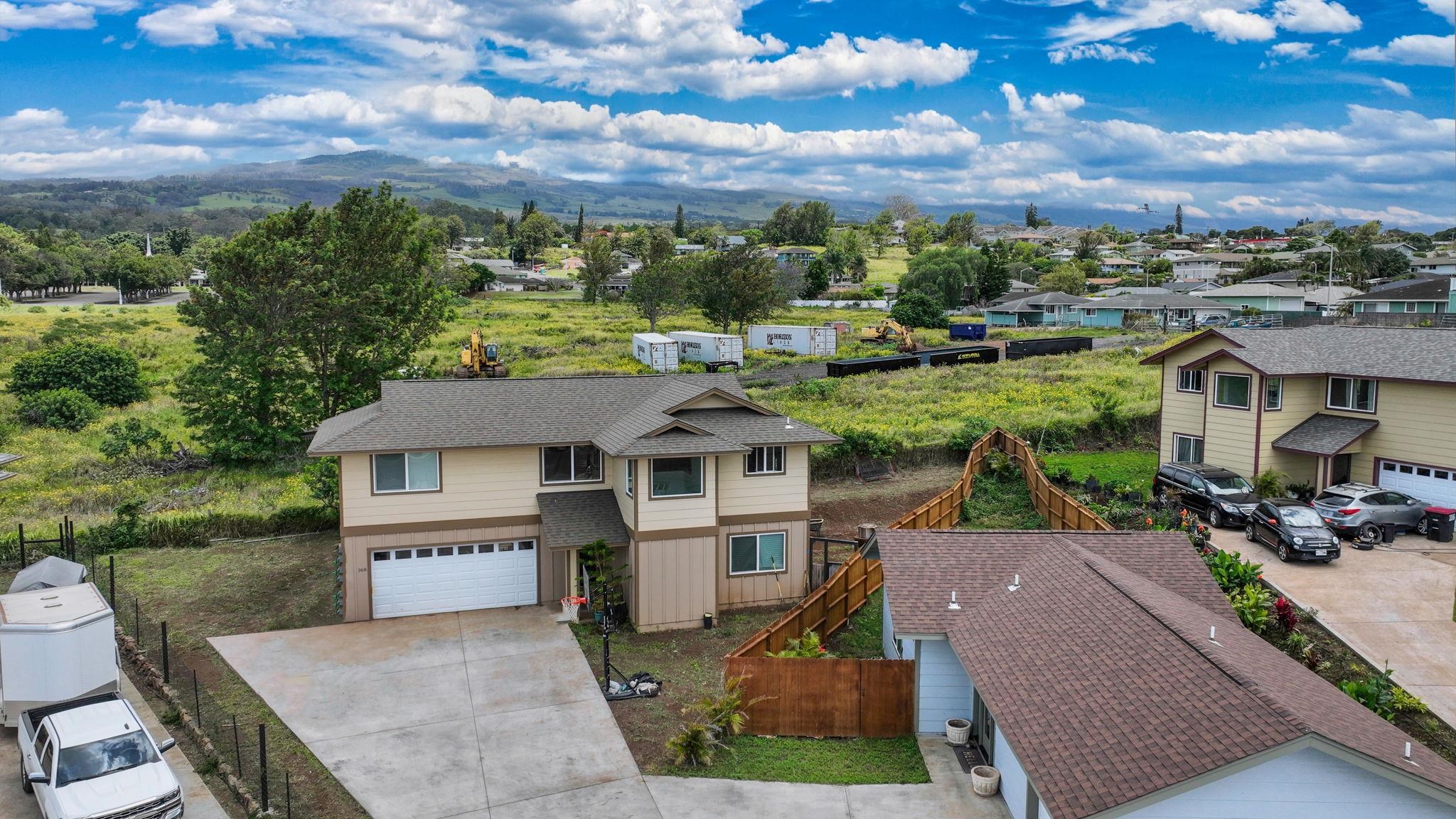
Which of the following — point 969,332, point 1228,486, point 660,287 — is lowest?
point 1228,486

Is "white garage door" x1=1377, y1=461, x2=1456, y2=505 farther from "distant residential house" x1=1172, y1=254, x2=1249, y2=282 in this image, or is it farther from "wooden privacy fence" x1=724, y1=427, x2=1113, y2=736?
"distant residential house" x1=1172, y1=254, x2=1249, y2=282

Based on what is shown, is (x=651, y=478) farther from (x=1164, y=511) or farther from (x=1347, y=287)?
(x=1347, y=287)

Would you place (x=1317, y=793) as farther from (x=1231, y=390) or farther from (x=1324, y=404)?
(x=1324, y=404)

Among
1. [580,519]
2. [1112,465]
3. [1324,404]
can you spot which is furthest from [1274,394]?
[580,519]

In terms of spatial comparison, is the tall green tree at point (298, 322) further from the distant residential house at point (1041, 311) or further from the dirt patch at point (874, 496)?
the distant residential house at point (1041, 311)

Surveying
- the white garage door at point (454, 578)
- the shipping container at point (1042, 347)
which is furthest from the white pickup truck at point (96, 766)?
the shipping container at point (1042, 347)

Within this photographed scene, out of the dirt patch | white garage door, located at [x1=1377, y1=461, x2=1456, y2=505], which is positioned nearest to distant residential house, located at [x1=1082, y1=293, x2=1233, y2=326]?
the dirt patch
